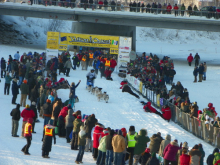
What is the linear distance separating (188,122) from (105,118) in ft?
10.7

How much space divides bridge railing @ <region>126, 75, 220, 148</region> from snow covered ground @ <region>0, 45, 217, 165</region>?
0.22 metres

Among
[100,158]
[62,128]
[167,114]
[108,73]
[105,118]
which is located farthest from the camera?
[108,73]

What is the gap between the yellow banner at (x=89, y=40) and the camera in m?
32.6

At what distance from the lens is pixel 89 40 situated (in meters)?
34.0

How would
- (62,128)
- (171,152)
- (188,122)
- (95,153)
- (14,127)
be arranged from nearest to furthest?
(171,152)
(95,153)
(14,127)
(62,128)
(188,122)

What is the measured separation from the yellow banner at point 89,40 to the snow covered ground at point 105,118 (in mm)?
4860

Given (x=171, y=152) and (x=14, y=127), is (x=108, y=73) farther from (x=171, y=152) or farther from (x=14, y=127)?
(x=171, y=152)

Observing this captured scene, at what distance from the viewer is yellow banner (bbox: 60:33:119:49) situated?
32625 millimetres

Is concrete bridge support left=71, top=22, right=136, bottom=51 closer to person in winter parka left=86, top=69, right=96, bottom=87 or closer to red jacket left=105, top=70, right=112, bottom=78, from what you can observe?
red jacket left=105, top=70, right=112, bottom=78

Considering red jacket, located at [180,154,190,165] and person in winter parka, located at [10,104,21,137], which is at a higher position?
person in winter parka, located at [10,104,21,137]

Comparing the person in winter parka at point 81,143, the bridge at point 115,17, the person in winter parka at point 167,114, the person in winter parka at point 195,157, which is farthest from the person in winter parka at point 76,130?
the bridge at point 115,17

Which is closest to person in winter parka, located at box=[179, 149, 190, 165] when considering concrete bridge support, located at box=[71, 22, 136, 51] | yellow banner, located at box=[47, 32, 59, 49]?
yellow banner, located at box=[47, 32, 59, 49]

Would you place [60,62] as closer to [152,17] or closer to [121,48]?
[121,48]

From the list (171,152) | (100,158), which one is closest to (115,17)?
(100,158)
